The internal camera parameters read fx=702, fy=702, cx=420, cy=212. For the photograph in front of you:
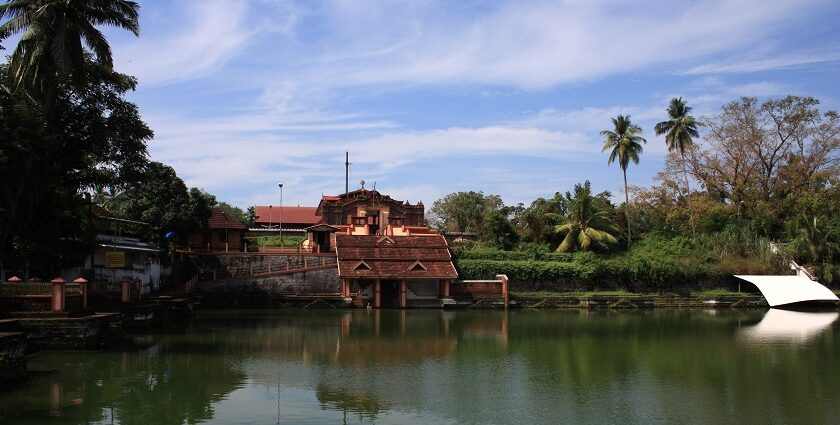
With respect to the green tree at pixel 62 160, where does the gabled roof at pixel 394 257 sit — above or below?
below

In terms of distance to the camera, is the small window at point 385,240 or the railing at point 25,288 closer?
the railing at point 25,288

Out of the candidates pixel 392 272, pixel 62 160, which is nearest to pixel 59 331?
pixel 62 160

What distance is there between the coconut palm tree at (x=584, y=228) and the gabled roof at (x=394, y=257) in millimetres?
9809

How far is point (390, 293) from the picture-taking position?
40812 mm

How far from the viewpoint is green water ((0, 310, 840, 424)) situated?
13129mm

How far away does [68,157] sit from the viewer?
23.3m

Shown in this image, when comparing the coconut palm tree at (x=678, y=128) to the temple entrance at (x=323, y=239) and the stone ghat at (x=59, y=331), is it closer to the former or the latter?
the temple entrance at (x=323, y=239)

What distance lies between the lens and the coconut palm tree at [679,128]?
50938 millimetres

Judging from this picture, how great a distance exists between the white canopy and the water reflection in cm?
142

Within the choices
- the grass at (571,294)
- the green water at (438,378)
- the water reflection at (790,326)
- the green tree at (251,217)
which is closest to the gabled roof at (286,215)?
the green tree at (251,217)

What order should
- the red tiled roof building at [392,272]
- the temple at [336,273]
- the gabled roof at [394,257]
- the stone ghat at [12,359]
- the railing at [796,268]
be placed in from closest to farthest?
the stone ghat at [12,359], the temple at [336,273], the red tiled roof building at [392,272], the gabled roof at [394,257], the railing at [796,268]

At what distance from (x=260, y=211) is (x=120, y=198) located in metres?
25.9

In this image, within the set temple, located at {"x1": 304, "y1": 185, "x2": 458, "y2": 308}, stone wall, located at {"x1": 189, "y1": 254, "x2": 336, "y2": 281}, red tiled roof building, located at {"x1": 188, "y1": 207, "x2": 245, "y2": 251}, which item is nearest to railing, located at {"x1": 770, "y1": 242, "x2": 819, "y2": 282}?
temple, located at {"x1": 304, "y1": 185, "x2": 458, "y2": 308}

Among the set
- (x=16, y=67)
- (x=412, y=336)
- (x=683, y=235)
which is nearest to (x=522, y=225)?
(x=683, y=235)
